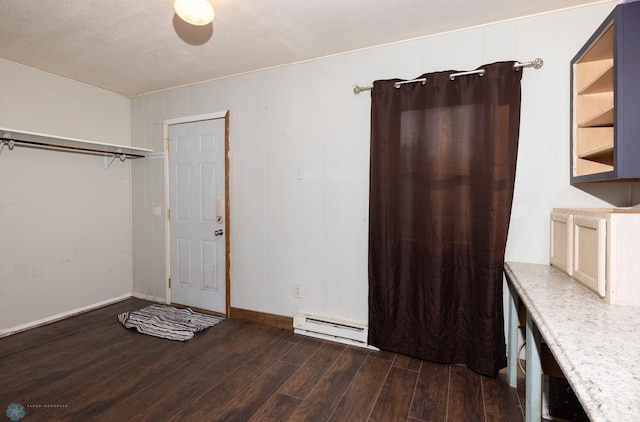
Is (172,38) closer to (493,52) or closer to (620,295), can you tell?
(493,52)

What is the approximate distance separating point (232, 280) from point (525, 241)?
2.60 meters

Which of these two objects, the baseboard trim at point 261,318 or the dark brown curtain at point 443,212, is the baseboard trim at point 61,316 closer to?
the baseboard trim at point 261,318

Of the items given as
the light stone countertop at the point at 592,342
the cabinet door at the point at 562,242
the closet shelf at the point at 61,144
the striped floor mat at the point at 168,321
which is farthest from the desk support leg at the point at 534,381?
the closet shelf at the point at 61,144

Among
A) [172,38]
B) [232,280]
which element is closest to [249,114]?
[172,38]

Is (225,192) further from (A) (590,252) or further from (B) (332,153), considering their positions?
(A) (590,252)

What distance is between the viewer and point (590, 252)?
1.47 meters

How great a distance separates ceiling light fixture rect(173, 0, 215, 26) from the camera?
1703 mm

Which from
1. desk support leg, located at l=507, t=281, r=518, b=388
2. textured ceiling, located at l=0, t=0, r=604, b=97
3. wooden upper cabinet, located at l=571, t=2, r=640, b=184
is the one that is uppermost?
textured ceiling, located at l=0, t=0, r=604, b=97

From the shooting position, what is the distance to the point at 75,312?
334cm

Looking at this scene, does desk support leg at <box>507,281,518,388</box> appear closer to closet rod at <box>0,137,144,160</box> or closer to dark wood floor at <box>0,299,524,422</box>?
dark wood floor at <box>0,299,524,422</box>

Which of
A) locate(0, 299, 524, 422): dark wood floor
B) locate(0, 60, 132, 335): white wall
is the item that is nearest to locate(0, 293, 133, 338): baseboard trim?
A: locate(0, 60, 132, 335): white wall

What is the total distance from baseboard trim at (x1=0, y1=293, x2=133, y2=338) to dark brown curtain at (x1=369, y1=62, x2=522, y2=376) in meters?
3.10

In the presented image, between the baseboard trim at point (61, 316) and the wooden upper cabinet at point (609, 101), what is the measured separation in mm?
4568

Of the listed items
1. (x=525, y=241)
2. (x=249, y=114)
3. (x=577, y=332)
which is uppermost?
(x=249, y=114)
